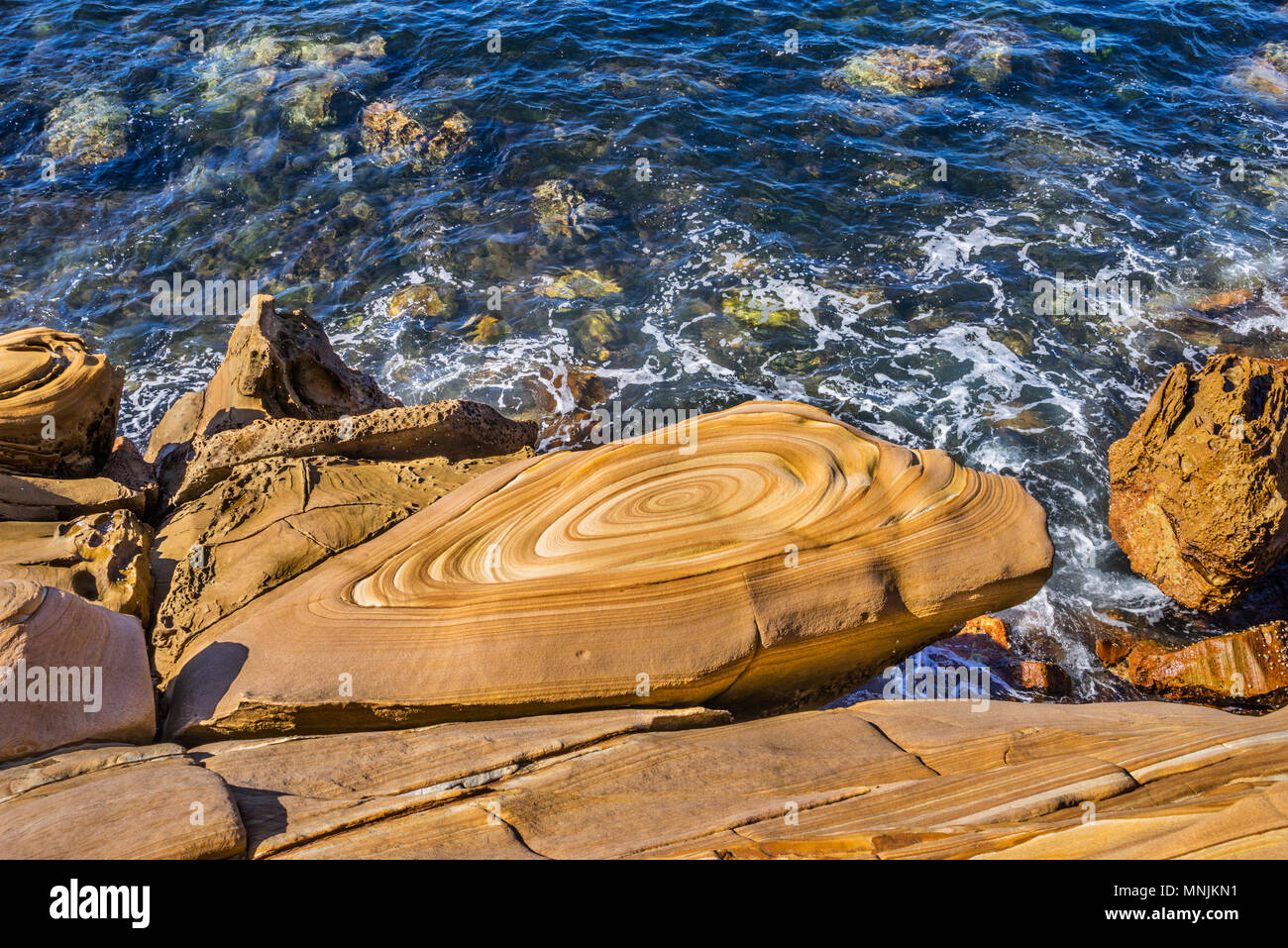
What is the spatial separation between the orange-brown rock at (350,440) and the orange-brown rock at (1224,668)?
707 centimetres

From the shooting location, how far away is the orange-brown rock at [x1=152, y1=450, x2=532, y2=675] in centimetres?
591

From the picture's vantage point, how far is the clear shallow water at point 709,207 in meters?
12.5

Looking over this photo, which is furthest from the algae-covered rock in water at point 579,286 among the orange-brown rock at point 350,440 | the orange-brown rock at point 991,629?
the orange-brown rock at point 991,629

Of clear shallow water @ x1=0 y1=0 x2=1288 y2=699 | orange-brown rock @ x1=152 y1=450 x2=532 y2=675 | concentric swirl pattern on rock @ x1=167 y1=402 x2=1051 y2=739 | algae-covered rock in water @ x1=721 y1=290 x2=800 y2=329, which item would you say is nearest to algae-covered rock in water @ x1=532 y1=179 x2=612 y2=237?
clear shallow water @ x1=0 y1=0 x2=1288 y2=699

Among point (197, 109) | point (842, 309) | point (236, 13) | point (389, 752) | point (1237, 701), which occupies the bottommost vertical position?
point (1237, 701)

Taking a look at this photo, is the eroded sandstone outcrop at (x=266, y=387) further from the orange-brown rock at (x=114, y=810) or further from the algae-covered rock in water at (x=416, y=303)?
the orange-brown rock at (x=114, y=810)

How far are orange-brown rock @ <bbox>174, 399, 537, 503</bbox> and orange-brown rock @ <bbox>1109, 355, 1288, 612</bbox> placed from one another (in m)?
7.38

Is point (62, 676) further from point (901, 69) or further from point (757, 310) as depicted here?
point (901, 69)

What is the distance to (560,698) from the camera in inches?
210

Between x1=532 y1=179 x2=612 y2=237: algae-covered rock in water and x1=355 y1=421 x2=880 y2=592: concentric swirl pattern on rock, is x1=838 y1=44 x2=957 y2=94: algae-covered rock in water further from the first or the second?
x1=355 y1=421 x2=880 y2=592: concentric swirl pattern on rock

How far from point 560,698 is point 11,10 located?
24406 millimetres

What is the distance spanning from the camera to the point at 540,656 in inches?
211
